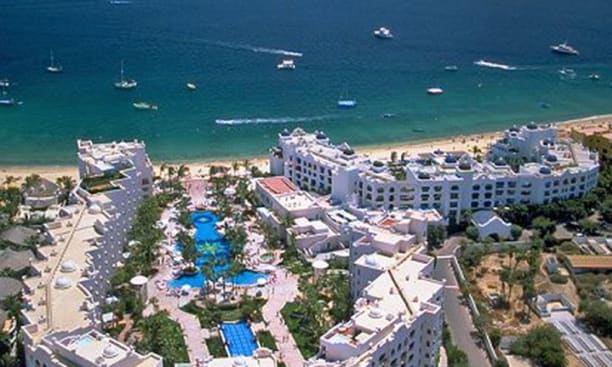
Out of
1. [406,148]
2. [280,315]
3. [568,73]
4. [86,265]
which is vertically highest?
[568,73]

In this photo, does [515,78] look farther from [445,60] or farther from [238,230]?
[238,230]

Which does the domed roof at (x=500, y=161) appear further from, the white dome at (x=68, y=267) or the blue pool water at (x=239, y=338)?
the white dome at (x=68, y=267)

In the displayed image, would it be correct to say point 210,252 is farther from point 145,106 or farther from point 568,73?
point 568,73

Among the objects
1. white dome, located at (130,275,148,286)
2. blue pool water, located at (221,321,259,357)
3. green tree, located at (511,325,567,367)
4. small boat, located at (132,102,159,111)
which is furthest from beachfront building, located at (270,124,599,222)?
small boat, located at (132,102,159,111)

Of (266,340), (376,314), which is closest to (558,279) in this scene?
(376,314)

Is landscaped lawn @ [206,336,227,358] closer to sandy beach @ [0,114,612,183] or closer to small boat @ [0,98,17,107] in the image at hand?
sandy beach @ [0,114,612,183]

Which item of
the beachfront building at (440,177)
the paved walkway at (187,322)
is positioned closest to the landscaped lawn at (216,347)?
the paved walkway at (187,322)
